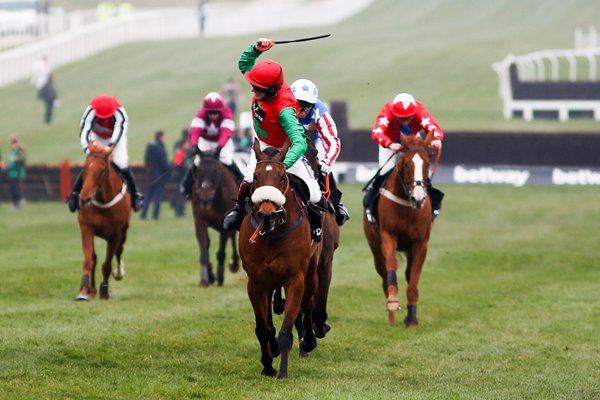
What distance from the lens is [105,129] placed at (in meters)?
16.6

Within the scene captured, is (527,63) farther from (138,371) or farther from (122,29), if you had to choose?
(138,371)

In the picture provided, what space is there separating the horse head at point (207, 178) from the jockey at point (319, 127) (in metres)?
5.08

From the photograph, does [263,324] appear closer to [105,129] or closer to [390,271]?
[390,271]

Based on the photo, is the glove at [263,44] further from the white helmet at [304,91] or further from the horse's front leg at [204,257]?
the horse's front leg at [204,257]

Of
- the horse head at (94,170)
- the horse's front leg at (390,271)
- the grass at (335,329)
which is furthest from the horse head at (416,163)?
the horse head at (94,170)

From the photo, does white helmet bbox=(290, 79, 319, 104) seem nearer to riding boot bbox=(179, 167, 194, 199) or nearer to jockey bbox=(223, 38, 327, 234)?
jockey bbox=(223, 38, 327, 234)

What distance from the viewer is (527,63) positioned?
140 ft

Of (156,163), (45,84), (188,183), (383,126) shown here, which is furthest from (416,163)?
(45,84)

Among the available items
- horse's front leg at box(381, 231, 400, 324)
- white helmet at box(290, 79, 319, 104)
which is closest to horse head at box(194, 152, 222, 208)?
horse's front leg at box(381, 231, 400, 324)

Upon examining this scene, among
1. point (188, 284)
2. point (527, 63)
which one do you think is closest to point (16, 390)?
point (188, 284)

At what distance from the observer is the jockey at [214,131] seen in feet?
59.0

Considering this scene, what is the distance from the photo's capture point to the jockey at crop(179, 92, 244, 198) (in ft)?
59.0

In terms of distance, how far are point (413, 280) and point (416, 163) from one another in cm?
148

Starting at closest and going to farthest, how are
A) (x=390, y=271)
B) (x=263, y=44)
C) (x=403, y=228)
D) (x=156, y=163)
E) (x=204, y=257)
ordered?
1. (x=263, y=44)
2. (x=390, y=271)
3. (x=403, y=228)
4. (x=204, y=257)
5. (x=156, y=163)
